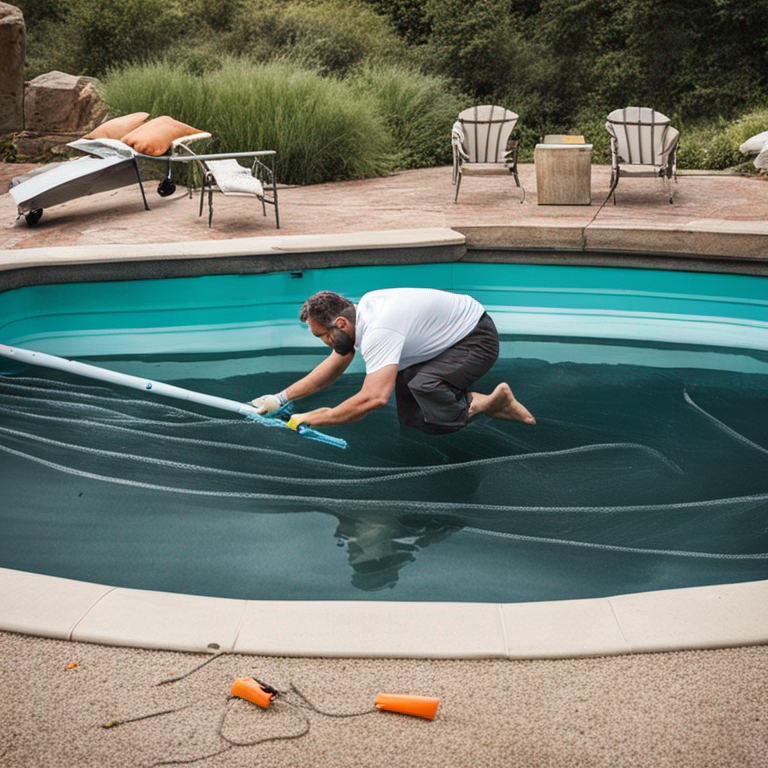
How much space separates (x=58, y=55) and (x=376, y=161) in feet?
27.8

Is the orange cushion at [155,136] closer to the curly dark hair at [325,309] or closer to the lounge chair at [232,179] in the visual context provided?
the lounge chair at [232,179]

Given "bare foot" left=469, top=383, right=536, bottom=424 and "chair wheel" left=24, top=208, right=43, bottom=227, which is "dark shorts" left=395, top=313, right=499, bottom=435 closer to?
"bare foot" left=469, top=383, right=536, bottom=424

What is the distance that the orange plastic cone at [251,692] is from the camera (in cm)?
218

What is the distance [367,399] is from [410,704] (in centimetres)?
157

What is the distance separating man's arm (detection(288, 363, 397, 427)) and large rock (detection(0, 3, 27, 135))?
9546 mm

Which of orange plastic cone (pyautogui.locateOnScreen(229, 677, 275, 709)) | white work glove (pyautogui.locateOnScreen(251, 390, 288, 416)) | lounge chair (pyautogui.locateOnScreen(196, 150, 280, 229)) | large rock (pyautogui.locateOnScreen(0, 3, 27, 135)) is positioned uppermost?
large rock (pyautogui.locateOnScreen(0, 3, 27, 135))

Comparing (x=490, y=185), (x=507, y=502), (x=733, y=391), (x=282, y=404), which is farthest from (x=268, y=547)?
(x=490, y=185)

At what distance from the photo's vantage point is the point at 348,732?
2.12m

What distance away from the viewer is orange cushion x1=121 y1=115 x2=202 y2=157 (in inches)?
324

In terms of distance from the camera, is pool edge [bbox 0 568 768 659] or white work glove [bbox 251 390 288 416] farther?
white work glove [bbox 251 390 288 416]

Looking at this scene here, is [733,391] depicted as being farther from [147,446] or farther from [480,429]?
[147,446]

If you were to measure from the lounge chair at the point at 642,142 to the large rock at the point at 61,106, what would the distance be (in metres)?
6.92

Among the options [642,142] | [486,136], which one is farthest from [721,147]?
[486,136]

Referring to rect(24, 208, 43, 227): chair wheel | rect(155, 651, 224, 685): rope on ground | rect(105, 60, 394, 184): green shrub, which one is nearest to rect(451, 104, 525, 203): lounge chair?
rect(105, 60, 394, 184): green shrub
